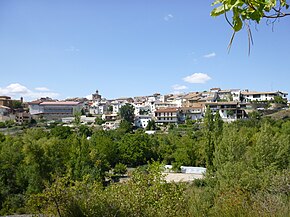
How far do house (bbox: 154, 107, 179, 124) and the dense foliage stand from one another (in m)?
8.27

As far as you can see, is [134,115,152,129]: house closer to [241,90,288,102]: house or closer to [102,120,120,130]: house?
[102,120,120,130]: house

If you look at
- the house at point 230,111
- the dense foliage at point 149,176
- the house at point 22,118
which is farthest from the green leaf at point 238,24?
the house at point 22,118

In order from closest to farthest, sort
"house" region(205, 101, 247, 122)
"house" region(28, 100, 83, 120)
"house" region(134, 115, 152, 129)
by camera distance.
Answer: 1. "house" region(205, 101, 247, 122)
2. "house" region(134, 115, 152, 129)
3. "house" region(28, 100, 83, 120)

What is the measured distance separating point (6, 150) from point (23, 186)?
3985 millimetres

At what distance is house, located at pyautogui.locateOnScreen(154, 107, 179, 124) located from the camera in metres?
47.6

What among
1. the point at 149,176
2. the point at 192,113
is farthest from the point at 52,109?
the point at 149,176

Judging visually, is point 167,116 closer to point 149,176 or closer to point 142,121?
point 142,121

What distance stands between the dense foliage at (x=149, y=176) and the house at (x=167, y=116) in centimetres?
827

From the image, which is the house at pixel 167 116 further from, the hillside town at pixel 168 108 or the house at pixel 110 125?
the house at pixel 110 125

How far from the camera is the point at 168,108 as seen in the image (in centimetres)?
5000

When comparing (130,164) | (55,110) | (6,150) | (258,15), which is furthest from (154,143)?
(55,110)

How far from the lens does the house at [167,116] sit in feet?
156

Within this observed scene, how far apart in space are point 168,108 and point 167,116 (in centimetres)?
234

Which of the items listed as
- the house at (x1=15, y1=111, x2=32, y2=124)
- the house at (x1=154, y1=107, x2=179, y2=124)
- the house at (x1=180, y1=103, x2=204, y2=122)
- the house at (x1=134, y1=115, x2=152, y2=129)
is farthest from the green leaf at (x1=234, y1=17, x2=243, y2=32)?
the house at (x1=15, y1=111, x2=32, y2=124)
